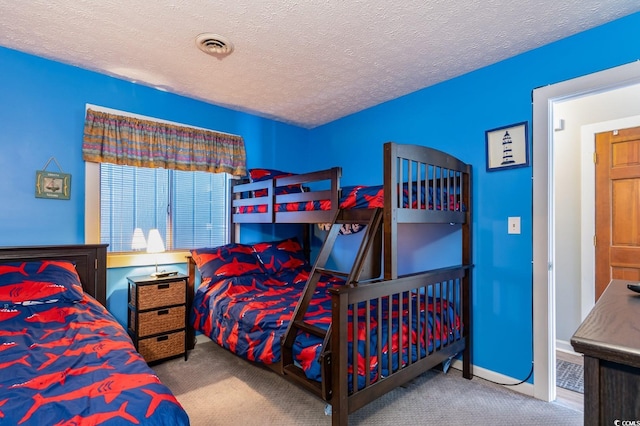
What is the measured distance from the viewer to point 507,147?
2.35 meters

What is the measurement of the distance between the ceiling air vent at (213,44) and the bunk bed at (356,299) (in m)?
1.06

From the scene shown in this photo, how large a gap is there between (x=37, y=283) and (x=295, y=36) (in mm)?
2309

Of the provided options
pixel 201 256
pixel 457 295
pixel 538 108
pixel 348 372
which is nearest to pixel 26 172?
pixel 201 256

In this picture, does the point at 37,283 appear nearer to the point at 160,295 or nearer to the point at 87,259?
the point at 87,259

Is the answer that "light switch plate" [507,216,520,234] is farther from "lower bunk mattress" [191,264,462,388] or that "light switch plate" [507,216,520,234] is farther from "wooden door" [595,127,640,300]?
"wooden door" [595,127,640,300]

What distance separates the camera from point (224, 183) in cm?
352

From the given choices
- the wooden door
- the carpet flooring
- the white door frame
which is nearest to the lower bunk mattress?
the carpet flooring

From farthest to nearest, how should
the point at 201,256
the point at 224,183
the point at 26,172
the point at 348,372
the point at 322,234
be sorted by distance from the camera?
the point at 322,234
the point at 224,183
the point at 201,256
the point at 26,172
the point at 348,372

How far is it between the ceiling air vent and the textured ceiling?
5 cm

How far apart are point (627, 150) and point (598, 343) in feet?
10.1

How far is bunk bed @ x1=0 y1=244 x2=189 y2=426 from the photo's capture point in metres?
1.00

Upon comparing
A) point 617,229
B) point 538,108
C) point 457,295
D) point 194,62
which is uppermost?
point 194,62

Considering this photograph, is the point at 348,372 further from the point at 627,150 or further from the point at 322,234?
the point at 627,150

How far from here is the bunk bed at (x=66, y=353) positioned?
39.5 inches
